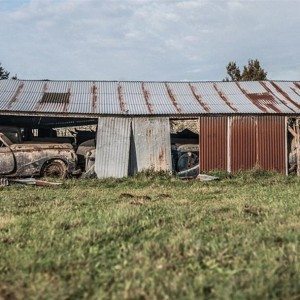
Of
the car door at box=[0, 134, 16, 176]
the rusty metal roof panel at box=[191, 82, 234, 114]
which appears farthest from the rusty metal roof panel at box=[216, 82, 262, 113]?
the car door at box=[0, 134, 16, 176]

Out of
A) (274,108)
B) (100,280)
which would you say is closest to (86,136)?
(274,108)

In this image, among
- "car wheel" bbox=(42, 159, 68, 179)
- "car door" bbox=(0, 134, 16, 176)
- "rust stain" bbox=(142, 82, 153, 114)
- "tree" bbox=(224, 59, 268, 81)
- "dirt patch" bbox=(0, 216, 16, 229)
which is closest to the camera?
"dirt patch" bbox=(0, 216, 16, 229)

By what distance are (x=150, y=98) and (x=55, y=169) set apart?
4.77 metres

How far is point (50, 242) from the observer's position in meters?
5.84

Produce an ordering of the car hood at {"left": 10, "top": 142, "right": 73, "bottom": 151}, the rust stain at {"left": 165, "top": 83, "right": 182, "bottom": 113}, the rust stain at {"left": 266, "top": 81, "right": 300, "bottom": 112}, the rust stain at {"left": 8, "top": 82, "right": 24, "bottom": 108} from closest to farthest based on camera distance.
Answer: the car hood at {"left": 10, "top": 142, "right": 73, "bottom": 151} < the rust stain at {"left": 8, "top": 82, "right": 24, "bottom": 108} < the rust stain at {"left": 165, "top": 83, "right": 182, "bottom": 113} < the rust stain at {"left": 266, "top": 81, "right": 300, "bottom": 112}

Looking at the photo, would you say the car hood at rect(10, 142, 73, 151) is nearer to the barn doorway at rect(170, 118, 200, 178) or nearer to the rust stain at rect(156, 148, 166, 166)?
the rust stain at rect(156, 148, 166, 166)

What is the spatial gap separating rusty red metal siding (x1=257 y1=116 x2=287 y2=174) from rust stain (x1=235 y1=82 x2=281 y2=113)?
0.48 meters

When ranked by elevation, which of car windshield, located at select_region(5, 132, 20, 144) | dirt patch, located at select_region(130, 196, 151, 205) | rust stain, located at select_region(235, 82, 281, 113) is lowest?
dirt patch, located at select_region(130, 196, 151, 205)

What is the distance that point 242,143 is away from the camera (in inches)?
720

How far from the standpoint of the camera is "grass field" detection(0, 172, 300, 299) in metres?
4.12

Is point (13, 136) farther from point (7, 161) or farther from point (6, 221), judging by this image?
point (6, 221)

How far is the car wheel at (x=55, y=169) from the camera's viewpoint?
1741 centimetres

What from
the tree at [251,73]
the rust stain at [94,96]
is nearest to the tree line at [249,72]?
the tree at [251,73]

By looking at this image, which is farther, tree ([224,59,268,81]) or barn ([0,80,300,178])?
tree ([224,59,268,81])
